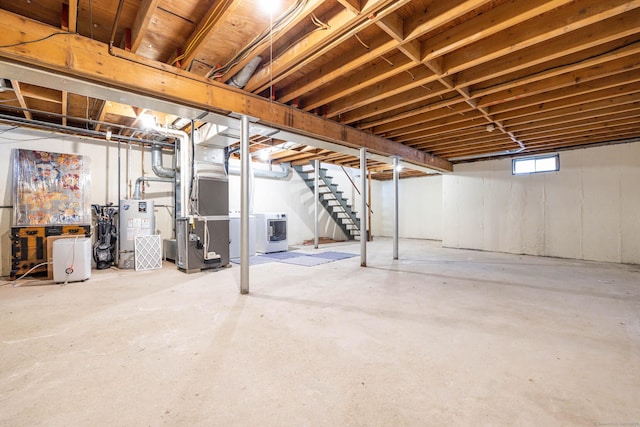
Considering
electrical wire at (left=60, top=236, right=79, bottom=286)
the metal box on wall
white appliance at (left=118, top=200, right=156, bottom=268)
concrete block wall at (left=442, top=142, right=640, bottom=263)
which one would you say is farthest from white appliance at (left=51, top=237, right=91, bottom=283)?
concrete block wall at (left=442, top=142, right=640, bottom=263)

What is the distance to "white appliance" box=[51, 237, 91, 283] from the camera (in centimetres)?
369

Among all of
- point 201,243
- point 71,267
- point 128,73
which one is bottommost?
point 71,267

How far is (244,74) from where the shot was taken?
3.15 metres

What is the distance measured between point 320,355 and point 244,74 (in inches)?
116

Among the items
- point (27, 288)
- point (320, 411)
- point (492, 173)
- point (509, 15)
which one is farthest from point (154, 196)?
point (492, 173)

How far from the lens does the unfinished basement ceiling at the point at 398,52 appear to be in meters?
2.23

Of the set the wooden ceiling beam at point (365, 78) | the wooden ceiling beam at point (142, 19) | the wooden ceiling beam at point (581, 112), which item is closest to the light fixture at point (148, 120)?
the wooden ceiling beam at point (142, 19)

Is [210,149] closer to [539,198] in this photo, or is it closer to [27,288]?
[27,288]

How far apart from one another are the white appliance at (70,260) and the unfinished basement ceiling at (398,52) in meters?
1.91

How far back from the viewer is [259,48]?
264cm

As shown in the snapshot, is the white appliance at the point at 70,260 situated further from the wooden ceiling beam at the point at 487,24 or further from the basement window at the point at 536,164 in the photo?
the basement window at the point at 536,164

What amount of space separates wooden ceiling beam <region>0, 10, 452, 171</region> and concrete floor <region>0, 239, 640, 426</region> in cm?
212

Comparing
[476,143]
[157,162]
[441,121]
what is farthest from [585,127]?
[157,162]

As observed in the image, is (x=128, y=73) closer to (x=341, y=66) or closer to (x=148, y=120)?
(x=148, y=120)
